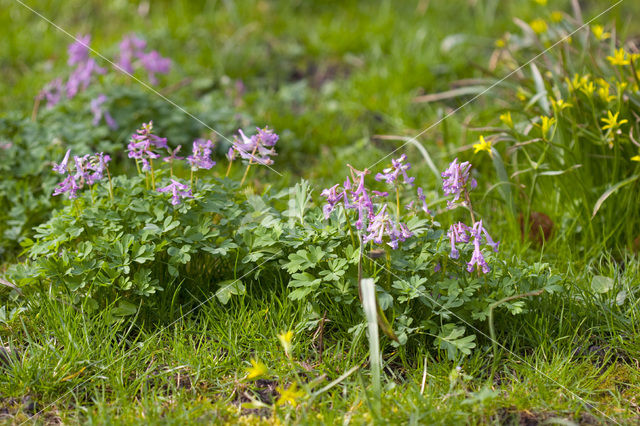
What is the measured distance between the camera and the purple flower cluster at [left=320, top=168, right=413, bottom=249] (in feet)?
6.76

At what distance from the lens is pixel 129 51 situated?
4250 mm

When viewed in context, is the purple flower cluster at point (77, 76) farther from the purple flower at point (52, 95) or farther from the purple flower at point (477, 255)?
the purple flower at point (477, 255)

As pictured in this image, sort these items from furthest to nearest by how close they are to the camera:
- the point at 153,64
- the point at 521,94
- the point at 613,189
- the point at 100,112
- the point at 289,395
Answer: the point at 153,64 → the point at 100,112 → the point at 521,94 → the point at 613,189 → the point at 289,395

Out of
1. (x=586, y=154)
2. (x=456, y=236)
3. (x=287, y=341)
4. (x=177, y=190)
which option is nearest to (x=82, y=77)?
(x=177, y=190)

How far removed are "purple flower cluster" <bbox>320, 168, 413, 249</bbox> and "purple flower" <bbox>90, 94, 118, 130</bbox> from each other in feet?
6.02

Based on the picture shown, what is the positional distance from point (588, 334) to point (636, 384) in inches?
9.9

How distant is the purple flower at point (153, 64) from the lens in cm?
418

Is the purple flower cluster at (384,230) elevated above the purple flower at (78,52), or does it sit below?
below

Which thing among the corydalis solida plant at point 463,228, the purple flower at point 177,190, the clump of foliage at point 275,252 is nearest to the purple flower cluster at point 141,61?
the clump of foliage at point 275,252

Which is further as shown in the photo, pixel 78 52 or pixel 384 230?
pixel 78 52

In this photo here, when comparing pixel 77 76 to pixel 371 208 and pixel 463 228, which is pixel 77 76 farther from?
pixel 463 228

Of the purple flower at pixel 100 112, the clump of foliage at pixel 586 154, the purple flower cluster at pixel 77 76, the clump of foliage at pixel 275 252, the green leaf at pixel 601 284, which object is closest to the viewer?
the clump of foliage at pixel 275 252

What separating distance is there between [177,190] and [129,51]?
7.40 feet

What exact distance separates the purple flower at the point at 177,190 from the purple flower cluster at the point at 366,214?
50 cm
